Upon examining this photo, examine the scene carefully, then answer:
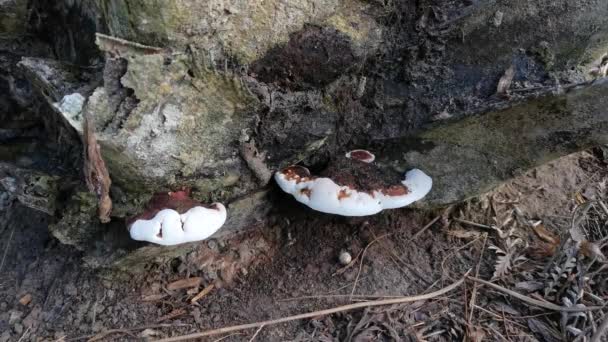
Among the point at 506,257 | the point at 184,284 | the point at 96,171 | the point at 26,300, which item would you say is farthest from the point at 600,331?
the point at 26,300

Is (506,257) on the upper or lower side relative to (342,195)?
lower

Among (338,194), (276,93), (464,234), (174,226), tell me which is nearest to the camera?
(174,226)

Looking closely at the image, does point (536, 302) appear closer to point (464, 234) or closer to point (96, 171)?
point (464, 234)

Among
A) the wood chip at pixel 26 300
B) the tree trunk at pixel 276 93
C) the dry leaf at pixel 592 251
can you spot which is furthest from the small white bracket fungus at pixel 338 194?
the wood chip at pixel 26 300

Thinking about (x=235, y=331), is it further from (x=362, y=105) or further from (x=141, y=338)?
(x=362, y=105)

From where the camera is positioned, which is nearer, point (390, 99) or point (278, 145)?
point (278, 145)

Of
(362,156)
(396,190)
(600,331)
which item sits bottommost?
(600,331)

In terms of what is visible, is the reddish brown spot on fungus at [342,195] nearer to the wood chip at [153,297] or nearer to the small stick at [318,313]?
the small stick at [318,313]

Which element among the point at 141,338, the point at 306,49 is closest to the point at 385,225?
the point at 306,49
